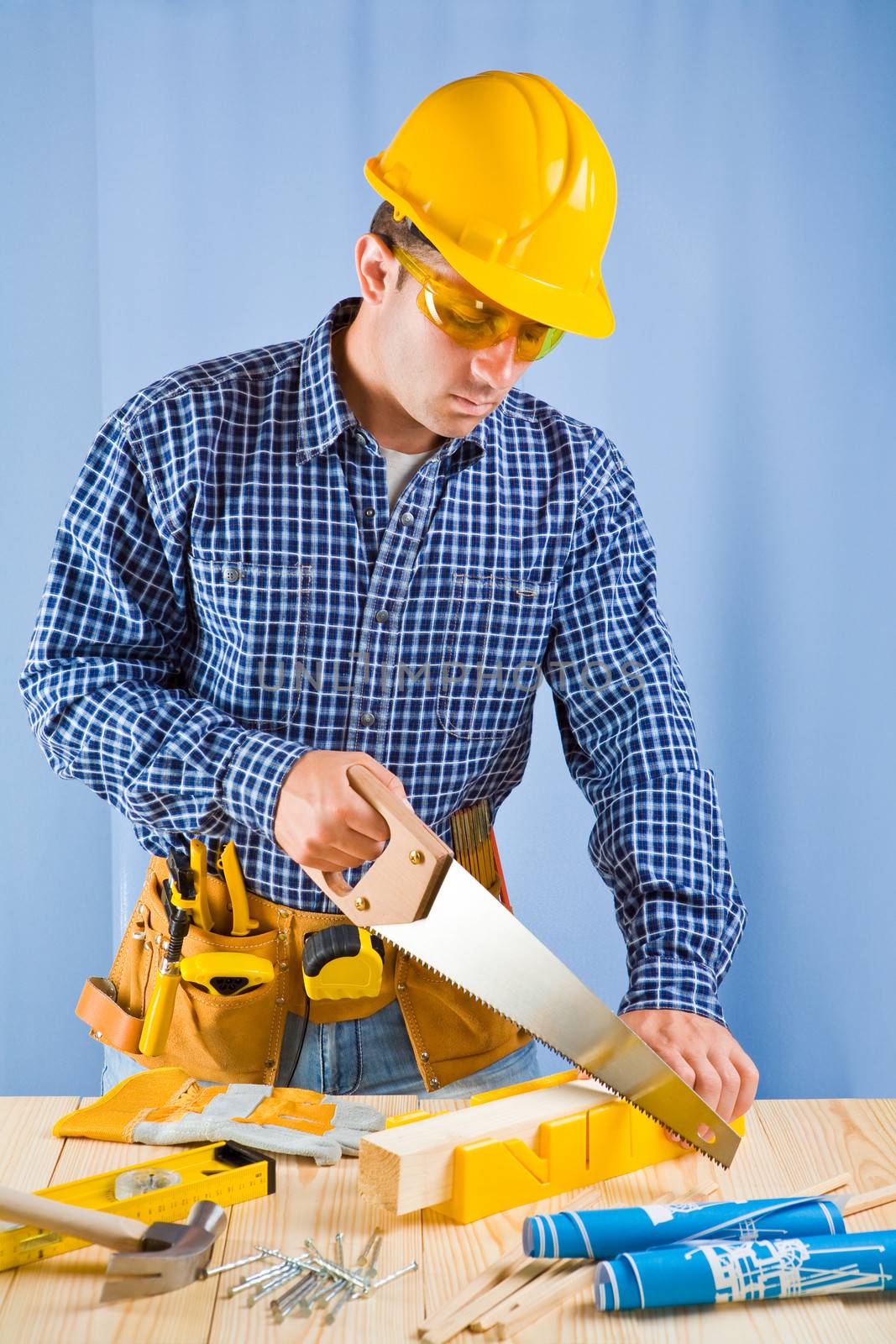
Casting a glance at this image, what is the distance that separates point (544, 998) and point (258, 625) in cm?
82

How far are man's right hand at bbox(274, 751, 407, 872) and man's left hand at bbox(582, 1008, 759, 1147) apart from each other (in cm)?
51

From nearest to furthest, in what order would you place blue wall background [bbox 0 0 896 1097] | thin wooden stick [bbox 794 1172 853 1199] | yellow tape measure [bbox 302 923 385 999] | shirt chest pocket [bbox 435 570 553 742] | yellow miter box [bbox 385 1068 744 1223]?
yellow miter box [bbox 385 1068 744 1223], thin wooden stick [bbox 794 1172 853 1199], yellow tape measure [bbox 302 923 385 999], shirt chest pocket [bbox 435 570 553 742], blue wall background [bbox 0 0 896 1097]

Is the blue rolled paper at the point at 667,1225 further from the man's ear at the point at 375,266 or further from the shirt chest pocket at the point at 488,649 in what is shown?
the man's ear at the point at 375,266

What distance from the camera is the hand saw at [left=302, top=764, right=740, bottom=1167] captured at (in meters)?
1.71

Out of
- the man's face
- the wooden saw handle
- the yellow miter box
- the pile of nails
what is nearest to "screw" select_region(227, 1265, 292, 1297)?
the pile of nails

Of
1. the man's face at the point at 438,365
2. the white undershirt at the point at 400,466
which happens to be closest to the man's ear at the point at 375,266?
the man's face at the point at 438,365

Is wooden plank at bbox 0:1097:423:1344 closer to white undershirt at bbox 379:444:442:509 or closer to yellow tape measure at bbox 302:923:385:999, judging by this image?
yellow tape measure at bbox 302:923:385:999

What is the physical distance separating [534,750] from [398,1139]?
2007 millimetres

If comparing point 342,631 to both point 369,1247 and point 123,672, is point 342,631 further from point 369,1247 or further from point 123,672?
point 369,1247

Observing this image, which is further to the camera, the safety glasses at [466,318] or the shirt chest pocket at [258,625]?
the shirt chest pocket at [258,625]

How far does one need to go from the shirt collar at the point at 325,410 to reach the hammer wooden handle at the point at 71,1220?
4.23 feet

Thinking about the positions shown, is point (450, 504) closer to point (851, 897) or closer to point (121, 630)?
point (121, 630)

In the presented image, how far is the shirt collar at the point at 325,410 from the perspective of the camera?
221cm

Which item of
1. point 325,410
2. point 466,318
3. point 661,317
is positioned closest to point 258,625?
point 325,410
